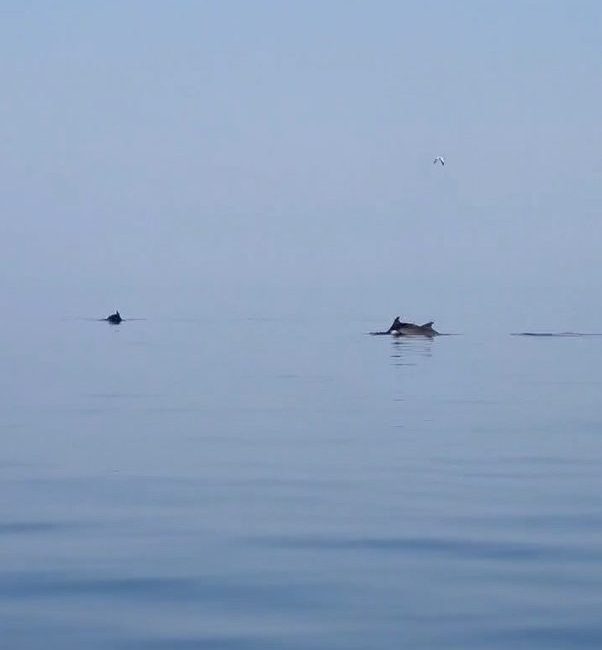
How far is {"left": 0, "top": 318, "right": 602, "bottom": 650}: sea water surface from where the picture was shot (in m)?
13.2

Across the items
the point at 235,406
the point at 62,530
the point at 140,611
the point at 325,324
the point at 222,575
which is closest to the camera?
the point at 140,611

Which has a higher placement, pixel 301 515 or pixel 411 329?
pixel 411 329

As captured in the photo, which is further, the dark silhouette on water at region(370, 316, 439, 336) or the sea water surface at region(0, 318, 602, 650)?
the dark silhouette on water at region(370, 316, 439, 336)

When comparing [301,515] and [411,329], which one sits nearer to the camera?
[301,515]

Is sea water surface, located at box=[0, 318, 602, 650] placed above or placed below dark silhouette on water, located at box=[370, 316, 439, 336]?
below

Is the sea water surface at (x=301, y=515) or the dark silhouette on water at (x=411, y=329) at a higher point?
the dark silhouette on water at (x=411, y=329)

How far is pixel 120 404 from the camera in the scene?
33.1 m

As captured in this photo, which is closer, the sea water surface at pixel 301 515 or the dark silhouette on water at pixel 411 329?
the sea water surface at pixel 301 515

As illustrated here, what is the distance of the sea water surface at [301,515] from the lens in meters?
13.2

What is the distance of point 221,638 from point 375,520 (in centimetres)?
535

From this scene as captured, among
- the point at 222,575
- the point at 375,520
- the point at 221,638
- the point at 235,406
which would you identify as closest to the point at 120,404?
the point at 235,406

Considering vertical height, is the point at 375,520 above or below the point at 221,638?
above

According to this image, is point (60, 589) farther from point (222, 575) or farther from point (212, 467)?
point (212, 467)

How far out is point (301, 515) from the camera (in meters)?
18.3
